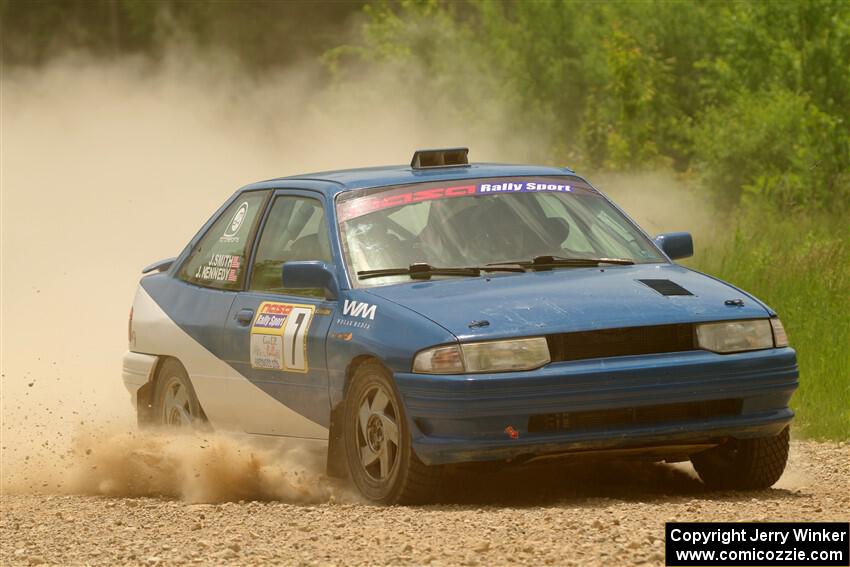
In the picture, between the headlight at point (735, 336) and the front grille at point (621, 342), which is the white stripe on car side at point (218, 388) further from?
the headlight at point (735, 336)

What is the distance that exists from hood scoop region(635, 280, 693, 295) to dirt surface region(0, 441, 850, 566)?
90 cm

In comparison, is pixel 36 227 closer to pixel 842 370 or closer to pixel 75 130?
pixel 75 130

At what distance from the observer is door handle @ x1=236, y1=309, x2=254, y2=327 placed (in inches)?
355

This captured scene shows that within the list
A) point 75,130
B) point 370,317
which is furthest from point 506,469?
point 75,130

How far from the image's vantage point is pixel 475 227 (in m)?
8.70

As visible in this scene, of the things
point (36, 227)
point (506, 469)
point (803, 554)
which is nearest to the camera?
point (803, 554)

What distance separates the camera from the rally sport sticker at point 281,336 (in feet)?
27.9

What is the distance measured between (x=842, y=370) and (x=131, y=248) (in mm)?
15648

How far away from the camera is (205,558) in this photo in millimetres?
6824

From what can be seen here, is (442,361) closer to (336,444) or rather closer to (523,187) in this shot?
(336,444)

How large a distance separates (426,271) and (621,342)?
46.2 inches

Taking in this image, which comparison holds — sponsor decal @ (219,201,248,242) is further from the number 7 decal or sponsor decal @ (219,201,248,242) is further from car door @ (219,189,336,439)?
the number 7 decal

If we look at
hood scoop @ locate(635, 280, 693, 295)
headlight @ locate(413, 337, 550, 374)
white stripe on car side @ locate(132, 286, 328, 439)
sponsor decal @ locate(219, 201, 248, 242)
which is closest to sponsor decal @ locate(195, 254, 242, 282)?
sponsor decal @ locate(219, 201, 248, 242)

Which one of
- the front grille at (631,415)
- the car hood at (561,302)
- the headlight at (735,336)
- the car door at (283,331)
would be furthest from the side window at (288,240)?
the headlight at (735,336)
